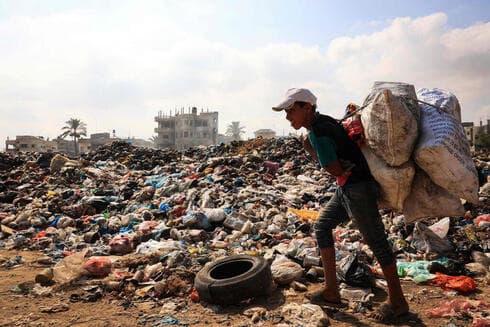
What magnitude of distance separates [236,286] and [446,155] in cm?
201

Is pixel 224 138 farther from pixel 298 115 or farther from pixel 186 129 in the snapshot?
pixel 298 115

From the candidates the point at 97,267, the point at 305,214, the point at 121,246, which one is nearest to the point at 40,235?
the point at 121,246

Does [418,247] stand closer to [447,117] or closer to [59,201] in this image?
[447,117]

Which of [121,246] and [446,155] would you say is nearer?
[446,155]

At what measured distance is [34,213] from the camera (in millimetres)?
7734

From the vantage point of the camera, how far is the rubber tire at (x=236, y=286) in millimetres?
3074

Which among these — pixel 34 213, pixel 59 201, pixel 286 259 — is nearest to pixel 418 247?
pixel 286 259

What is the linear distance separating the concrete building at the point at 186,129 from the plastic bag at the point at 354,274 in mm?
49716

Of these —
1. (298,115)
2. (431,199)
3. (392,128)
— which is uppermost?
(298,115)

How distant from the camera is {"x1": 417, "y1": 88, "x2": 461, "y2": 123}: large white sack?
2462mm

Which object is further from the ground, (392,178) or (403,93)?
(403,93)

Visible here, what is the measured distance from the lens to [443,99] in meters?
2.50

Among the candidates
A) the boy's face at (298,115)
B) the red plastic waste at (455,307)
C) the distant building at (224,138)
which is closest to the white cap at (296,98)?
the boy's face at (298,115)

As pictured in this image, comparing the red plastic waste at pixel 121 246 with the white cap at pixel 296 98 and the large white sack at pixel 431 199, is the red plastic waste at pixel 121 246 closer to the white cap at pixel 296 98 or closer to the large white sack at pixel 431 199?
the white cap at pixel 296 98
